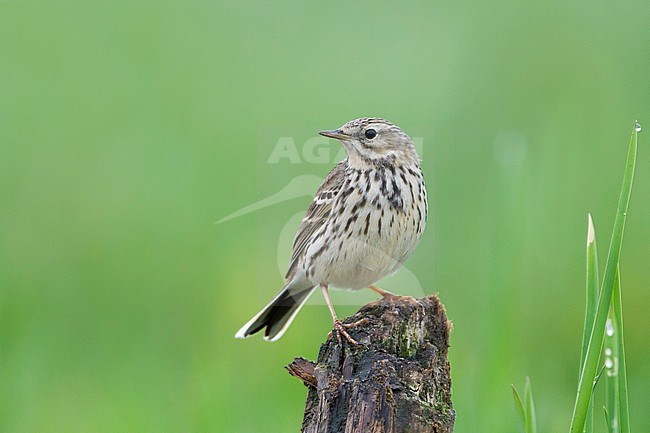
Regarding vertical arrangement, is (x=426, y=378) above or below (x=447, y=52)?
below

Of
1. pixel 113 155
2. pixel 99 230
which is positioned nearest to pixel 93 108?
pixel 113 155

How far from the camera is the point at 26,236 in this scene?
10242mm

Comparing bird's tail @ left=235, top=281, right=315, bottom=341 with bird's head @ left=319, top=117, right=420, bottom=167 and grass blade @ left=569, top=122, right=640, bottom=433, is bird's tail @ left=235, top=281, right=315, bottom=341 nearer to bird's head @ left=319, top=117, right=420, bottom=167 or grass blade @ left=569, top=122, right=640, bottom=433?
bird's head @ left=319, top=117, right=420, bottom=167

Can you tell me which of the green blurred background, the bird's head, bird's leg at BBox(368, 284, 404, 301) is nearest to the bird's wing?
the bird's head

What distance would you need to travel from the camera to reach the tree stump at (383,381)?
13.1ft

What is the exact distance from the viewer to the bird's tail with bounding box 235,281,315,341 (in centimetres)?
647

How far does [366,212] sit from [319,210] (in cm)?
41

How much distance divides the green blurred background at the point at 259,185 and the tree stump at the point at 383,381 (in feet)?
3.48

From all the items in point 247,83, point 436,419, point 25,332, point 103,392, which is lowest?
point 103,392

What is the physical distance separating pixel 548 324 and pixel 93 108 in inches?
260

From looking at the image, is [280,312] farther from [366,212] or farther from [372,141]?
[372,141]

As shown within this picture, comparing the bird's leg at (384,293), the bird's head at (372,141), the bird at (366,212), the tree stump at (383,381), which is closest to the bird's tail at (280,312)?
the bird at (366,212)

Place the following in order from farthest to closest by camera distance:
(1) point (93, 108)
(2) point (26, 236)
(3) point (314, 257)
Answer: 1. (1) point (93, 108)
2. (2) point (26, 236)
3. (3) point (314, 257)

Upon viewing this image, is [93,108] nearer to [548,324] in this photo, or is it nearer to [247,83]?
[247,83]
